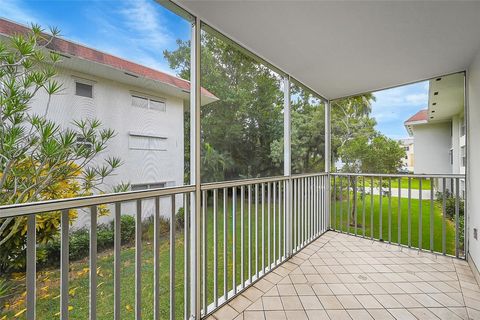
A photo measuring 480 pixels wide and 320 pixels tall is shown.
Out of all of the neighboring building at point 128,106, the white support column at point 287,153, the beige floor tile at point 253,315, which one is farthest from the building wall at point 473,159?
the neighboring building at point 128,106

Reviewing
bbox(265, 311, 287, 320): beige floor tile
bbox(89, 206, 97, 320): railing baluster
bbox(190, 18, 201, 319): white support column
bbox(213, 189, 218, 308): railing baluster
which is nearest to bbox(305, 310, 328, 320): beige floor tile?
bbox(265, 311, 287, 320): beige floor tile

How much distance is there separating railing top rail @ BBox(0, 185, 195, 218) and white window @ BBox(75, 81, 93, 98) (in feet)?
1.67

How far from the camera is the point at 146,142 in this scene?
1.38 meters

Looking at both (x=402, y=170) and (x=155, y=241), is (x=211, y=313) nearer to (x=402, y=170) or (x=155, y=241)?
(x=155, y=241)

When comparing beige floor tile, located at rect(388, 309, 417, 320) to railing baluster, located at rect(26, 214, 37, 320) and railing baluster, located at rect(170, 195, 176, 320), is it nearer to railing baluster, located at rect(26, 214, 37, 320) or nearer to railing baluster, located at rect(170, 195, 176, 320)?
railing baluster, located at rect(170, 195, 176, 320)

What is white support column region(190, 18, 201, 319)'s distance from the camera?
1.67 meters

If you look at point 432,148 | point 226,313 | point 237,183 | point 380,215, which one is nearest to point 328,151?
point 380,215

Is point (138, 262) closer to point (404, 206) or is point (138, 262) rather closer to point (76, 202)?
point (76, 202)

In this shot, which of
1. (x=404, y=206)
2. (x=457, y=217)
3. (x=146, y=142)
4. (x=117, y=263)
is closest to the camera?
(x=117, y=263)

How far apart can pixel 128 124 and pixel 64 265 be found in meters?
0.76

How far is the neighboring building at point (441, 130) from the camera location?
9.51 feet

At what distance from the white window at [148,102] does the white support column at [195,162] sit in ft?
0.79

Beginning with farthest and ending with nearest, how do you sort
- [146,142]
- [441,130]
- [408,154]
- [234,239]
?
1. [441,130]
2. [408,154]
3. [234,239]
4. [146,142]

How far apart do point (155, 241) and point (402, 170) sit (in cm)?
342
